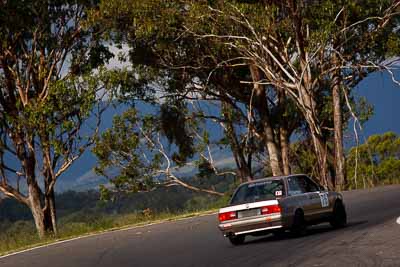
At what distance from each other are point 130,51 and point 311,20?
10676mm

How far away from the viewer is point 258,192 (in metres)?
18.8

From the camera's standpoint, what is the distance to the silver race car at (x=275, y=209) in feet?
59.1

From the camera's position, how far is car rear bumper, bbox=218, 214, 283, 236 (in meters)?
17.9

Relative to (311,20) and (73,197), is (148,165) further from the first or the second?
(73,197)

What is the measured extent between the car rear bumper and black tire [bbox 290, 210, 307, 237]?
0.48 metres

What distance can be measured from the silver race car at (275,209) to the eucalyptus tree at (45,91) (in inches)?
901

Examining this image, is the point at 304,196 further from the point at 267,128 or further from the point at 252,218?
the point at 267,128

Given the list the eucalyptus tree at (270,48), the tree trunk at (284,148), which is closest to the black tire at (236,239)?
the eucalyptus tree at (270,48)

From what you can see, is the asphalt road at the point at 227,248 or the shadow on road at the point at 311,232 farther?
the shadow on road at the point at 311,232

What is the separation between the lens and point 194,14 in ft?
130

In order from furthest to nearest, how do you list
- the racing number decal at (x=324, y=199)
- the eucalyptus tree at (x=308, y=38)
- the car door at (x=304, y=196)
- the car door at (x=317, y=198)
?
the eucalyptus tree at (x=308, y=38) → the racing number decal at (x=324, y=199) → the car door at (x=317, y=198) → the car door at (x=304, y=196)

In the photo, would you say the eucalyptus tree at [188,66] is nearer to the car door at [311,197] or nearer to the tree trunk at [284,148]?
the tree trunk at [284,148]

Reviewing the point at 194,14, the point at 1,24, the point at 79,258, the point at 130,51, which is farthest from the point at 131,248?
the point at 130,51

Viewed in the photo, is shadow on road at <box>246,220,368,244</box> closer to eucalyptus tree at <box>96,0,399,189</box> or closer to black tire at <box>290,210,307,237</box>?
black tire at <box>290,210,307,237</box>
